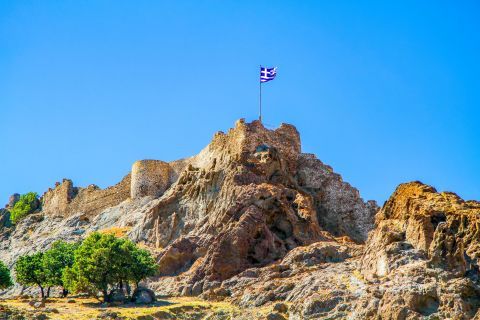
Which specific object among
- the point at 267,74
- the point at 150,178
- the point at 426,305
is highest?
the point at 267,74

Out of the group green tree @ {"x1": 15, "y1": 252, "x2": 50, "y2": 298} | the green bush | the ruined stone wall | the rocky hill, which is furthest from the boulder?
the ruined stone wall

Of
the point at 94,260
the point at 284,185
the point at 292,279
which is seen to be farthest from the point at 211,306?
the point at 284,185

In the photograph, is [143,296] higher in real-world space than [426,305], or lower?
higher

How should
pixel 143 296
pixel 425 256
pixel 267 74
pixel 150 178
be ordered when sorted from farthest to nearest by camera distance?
pixel 150 178, pixel 267 74, pixel 143 296, pixel 425 256

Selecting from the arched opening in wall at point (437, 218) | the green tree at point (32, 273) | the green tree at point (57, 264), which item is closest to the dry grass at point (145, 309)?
the green tree at point (57, 264)

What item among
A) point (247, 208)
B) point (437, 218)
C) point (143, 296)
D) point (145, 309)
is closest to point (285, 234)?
point (247, 208)

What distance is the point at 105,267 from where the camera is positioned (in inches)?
3201

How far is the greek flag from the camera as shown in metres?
111

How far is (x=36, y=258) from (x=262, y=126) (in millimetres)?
33425

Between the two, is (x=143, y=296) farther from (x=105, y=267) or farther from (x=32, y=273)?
(x=32, y=273)

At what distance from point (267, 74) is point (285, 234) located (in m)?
30.3

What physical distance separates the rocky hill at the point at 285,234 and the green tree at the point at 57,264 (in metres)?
9.72

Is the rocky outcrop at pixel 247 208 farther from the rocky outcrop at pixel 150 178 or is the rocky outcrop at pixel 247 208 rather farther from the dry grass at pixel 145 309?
the rocky outcrop at pixel 150 178

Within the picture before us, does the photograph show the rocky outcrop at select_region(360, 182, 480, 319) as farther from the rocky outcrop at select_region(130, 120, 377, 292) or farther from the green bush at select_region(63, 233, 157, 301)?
the green bush at select_region(63, 233, 157, 301)
